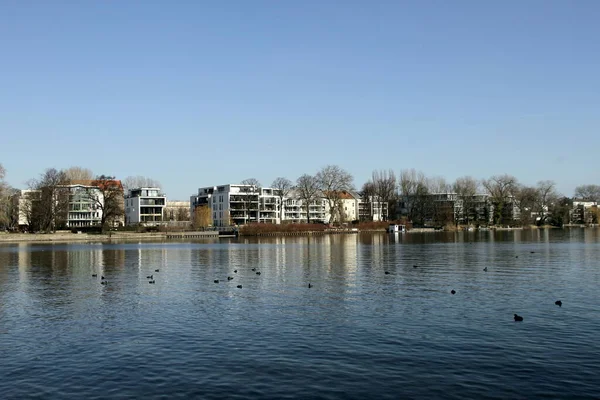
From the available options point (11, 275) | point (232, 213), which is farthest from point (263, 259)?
point (232, 213)

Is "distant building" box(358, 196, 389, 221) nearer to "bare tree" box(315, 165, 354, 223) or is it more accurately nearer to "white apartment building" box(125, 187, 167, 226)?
"bare tree" box(315, 165, 354, 223)

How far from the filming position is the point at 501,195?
16975cm

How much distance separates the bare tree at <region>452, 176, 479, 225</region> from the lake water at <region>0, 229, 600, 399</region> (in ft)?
437

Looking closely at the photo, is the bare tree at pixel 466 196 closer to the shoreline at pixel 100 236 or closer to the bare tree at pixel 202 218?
the shoreline at pixel 100 236

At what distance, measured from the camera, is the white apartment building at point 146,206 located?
179m

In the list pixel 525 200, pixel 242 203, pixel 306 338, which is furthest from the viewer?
pixel 242 203

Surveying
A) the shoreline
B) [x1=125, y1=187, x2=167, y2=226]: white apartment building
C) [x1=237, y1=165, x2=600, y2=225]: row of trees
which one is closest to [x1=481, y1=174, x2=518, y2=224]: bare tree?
[x1=237, y1=165, x2=600, y2=225]: row of trees

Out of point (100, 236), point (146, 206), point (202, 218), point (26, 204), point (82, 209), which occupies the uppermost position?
point (146, 206)

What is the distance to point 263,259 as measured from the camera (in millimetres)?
56750

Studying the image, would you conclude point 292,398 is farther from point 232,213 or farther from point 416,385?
point 232,213

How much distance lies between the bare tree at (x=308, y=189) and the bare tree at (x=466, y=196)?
47.0 meters

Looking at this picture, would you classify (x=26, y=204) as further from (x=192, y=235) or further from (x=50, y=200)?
(x=192, y=235)

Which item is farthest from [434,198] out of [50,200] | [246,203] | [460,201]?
[50,200]

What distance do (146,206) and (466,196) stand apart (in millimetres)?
102568
